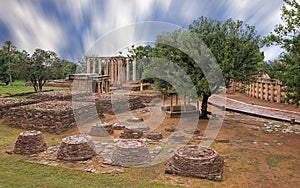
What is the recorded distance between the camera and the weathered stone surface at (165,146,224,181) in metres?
7.74

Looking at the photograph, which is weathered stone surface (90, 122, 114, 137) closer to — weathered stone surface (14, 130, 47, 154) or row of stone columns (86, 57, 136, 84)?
weathered stone surface (14, 130, 47, 154)

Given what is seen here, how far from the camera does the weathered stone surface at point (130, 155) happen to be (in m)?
8.80

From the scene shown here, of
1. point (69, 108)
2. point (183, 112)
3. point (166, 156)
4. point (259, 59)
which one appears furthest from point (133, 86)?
point (166, 156)

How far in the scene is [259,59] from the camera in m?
14.1

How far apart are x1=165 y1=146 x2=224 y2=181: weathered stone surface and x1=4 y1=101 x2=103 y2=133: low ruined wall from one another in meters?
7.82

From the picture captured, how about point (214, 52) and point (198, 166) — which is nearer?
point (198, 166)

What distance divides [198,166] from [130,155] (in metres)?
2.34

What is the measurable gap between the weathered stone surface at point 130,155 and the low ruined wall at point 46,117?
585 centimetres

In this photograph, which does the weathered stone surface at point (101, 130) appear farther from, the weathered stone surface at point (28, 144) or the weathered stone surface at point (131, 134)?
the weathered stone surface at point (28, 144)

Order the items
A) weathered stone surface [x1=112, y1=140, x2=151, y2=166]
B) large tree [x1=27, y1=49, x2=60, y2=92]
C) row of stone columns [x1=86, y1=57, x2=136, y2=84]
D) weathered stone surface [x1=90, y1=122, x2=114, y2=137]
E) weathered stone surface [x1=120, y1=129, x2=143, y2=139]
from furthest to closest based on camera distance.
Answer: row of stone columns [x1=86, y1=57, x2=136, y2=84] → large tree [x1=27, y1=49, x2=60, y2=92] → weathered stone surface [x1=90, y1=122, x2=114, y2=137] → weathered stone surface [x1=120, y1=129, x2=143, y2=139] → weathered stone surface [x1=112, y1=140, x2=151, y2=166]

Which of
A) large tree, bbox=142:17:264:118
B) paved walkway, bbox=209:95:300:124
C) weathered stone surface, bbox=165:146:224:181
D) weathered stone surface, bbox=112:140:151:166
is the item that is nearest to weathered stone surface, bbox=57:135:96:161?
weathered stone surface, bbox=112:140:151:166

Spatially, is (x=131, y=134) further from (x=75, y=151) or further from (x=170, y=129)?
(x=75, y=151)

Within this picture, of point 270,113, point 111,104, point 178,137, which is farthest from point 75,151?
point 270,113

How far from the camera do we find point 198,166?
7.78 m
